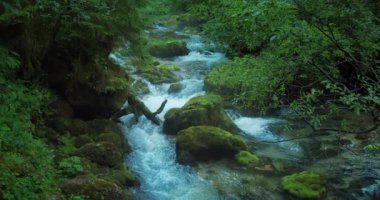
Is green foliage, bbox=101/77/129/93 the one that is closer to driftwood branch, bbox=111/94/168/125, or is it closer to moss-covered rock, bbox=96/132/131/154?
moss-covered rock, bbox=96/132/131/154

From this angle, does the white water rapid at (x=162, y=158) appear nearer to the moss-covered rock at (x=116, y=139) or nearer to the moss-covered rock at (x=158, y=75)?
the moss-covered rock at (x=116, y=139)

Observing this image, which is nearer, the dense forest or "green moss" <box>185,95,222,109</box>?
the dense forest

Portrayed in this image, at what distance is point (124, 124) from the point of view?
13.1m

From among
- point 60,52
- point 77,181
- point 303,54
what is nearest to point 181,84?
point 60,52

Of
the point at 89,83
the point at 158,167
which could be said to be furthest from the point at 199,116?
the point at 89,83

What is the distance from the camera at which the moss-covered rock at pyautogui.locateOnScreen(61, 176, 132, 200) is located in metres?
7.63

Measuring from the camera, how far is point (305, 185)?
10.2 metres

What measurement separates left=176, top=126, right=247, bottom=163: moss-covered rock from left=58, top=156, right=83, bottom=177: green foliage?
10.9 ft

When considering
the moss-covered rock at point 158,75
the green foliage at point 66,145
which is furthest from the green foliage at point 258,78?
the moss-covered rock at point 158,75

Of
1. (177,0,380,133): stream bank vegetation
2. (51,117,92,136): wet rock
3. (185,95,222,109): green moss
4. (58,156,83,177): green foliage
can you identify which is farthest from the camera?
(185,95,222,109): green moss

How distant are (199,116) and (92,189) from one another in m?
6.03

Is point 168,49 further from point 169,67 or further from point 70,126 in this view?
point 70,126

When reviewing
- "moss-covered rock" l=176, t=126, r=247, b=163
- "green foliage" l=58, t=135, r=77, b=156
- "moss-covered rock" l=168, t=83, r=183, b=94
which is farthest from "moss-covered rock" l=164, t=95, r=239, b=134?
"green foliage" l=58, t=135, r=77, b=156

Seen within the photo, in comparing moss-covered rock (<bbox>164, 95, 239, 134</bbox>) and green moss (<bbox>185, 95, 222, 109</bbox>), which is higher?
green moss (<bbox>185, 95, 222, 109</bbox>)
